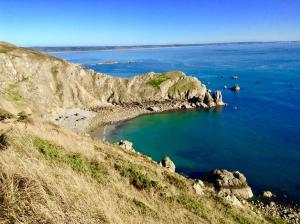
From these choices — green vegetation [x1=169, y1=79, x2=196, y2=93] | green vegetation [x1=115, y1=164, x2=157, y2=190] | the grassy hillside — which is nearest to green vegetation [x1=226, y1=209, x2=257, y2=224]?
the grassy hillside

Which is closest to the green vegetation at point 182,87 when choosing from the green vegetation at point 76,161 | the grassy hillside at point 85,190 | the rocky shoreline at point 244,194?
the rocky shoreline at point 244,194

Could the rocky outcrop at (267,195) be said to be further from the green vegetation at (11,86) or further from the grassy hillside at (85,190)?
the green vegetation at (11,86)

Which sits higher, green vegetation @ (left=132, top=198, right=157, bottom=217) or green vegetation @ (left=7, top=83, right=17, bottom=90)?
green vegetation @ (left=132, top=198, right=157, bottom=217)

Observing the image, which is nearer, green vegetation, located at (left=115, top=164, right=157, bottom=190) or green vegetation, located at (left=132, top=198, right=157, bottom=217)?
green vegetation, located at (left=132, top=198, right=157, bottom=217)

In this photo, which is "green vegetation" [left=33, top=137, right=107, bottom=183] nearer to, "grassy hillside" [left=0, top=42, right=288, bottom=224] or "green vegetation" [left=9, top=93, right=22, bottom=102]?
"grassy hillside" [left=0, top=42, right=288, bottom=224]

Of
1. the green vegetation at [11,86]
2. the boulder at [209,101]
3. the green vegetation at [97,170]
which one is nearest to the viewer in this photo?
the green vegetation at [97,170]

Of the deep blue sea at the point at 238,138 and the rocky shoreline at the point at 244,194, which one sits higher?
the rocky shoreline at the point at 244,194

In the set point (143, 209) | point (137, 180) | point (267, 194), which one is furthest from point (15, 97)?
point (143, 209)
